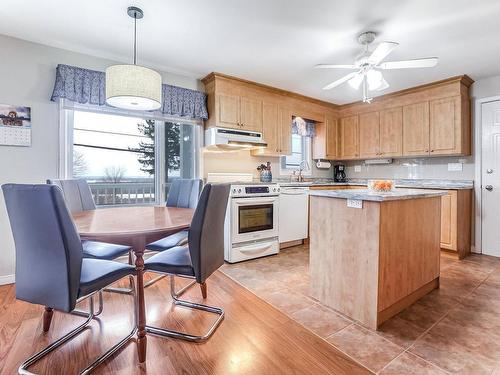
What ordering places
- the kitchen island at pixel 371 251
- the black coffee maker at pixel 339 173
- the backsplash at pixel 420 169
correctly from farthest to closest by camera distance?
the black coffee maker at pixel 339 173 < the backsplash at pixel 420 169 < the kitchen island at pixel 371 251

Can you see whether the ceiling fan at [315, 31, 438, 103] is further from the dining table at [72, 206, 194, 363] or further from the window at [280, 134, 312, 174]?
the window at [280, 134, 312, 174]

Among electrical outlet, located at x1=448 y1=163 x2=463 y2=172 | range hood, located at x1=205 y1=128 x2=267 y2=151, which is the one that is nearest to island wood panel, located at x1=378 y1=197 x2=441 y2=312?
electrical outlet, located at x1=448 y1=163 x2=463 y2=172

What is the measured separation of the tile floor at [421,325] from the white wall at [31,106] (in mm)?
2176

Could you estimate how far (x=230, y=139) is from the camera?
341 cm

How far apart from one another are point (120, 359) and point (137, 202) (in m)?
2.09

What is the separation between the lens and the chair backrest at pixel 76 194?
222 cm

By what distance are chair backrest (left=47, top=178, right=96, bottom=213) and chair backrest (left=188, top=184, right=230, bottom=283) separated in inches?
52.2

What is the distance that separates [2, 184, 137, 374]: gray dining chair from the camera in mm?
1177

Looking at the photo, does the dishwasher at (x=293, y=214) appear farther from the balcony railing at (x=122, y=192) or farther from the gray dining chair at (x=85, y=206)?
the gray dining chair at (x=85, y=206)

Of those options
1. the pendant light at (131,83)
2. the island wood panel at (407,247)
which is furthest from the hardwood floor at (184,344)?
the pendant light at (131,83)

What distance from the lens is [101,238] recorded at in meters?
1.34

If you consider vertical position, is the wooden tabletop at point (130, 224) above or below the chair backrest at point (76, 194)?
below

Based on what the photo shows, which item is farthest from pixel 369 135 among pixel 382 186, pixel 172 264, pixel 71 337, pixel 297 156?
pixel 71 337

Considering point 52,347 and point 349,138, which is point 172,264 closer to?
point 52,347
